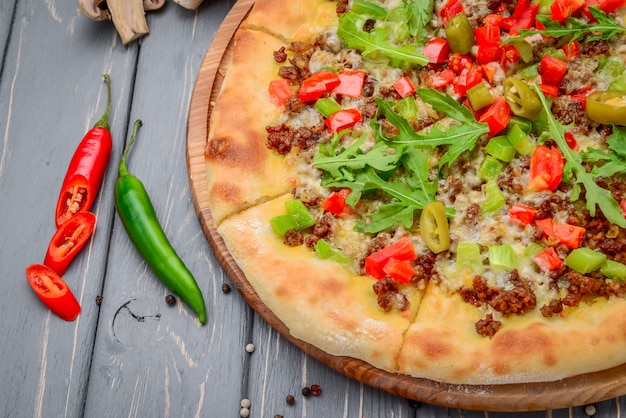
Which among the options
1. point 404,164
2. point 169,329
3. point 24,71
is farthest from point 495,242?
point 24,71

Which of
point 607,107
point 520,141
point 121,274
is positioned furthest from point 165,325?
point 607,107

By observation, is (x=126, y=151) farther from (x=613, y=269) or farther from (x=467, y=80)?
(x=613, y=269)

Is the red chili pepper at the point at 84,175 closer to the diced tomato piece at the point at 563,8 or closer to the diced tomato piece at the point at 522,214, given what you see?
the diced tomato piece at the point at 522,214

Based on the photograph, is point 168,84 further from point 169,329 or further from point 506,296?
point 506,296

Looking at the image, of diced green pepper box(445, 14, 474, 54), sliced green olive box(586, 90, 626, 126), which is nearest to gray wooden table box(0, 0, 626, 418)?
sliced green olive box(586, 90, 626, 126)

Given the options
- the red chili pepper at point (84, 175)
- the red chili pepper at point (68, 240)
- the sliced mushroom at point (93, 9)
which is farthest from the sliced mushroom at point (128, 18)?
the red chili pepper at point (68, 240)

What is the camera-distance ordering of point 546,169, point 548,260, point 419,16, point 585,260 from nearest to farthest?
1. point 585,260
2. point 548,260
3. point 546,169
4. point 419,16

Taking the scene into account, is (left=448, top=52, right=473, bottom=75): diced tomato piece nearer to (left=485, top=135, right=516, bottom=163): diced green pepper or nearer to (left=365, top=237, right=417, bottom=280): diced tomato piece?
(left=485, top=135, right=516, bottom=163): diced green pepper
